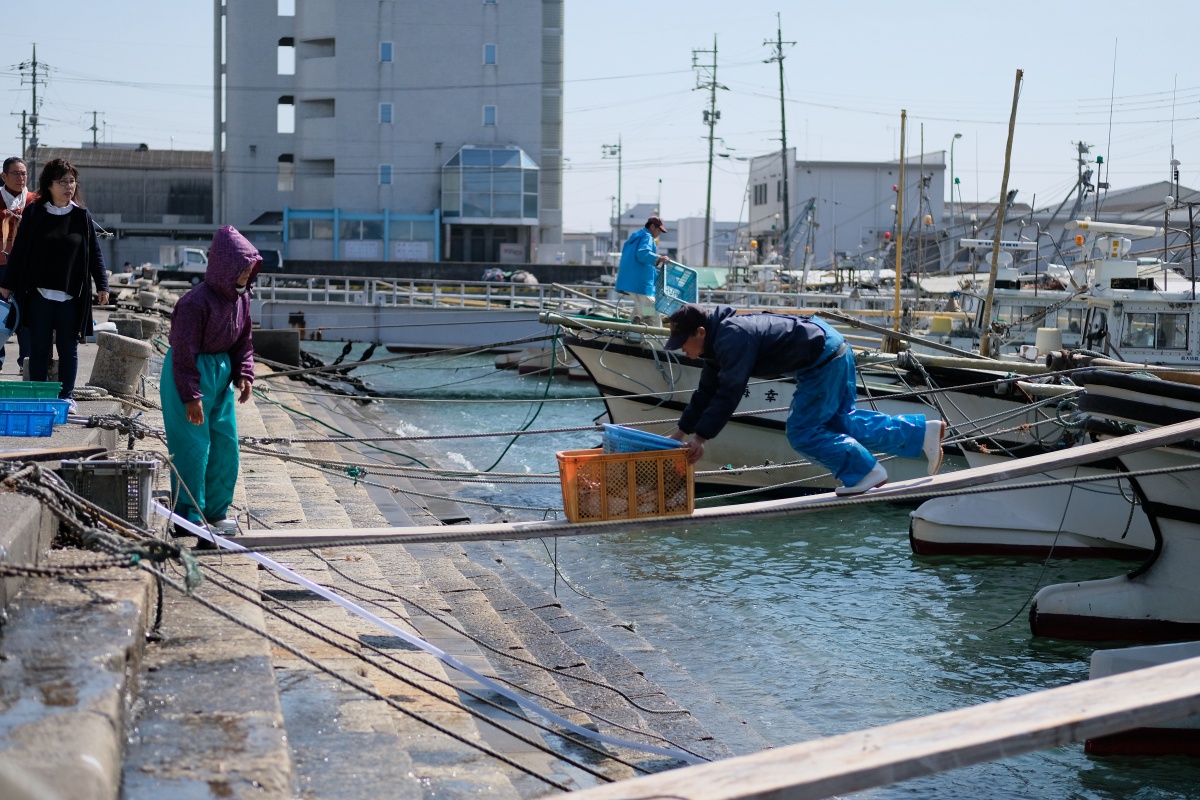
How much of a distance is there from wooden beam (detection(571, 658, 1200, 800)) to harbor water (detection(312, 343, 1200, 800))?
322cm

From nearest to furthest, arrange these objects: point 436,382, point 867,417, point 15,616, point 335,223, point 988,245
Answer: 1. point 15,616
2. point 867,417
3. point 988,245
4. point 436,382
5. point 335,223

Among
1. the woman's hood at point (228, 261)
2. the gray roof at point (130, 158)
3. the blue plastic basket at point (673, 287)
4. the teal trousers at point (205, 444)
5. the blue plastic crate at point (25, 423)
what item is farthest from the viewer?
the gray roof at point (130, 158)

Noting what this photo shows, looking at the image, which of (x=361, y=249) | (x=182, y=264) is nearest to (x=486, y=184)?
(x=361, y=249)

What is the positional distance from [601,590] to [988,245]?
12368mm

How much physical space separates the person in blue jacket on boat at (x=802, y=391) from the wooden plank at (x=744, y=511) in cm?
21

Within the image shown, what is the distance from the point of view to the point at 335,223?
181ft

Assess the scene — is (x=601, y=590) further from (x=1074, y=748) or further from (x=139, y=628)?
(x=139, y=628)

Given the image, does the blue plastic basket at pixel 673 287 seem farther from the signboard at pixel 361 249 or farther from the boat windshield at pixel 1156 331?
the signboard at pixel 361 249

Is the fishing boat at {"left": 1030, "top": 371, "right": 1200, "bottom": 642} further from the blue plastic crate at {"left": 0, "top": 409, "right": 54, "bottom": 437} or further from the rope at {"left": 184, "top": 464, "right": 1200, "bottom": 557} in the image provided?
the blue plastic crate at {"left": 0, "top": 409, "right": 54, "bottom": 437}

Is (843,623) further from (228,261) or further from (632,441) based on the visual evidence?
(228,261)

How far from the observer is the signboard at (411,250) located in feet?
183

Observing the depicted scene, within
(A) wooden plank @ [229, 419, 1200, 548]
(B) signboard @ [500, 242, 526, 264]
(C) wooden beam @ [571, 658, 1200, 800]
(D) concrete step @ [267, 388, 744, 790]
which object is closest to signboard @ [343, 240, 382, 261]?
(B) signboard @ [500, 242, 526, 264]

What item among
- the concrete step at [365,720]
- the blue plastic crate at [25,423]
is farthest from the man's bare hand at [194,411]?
the blue plastic crate at [25,423]

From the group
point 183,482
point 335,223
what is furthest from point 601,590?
point 335,223
